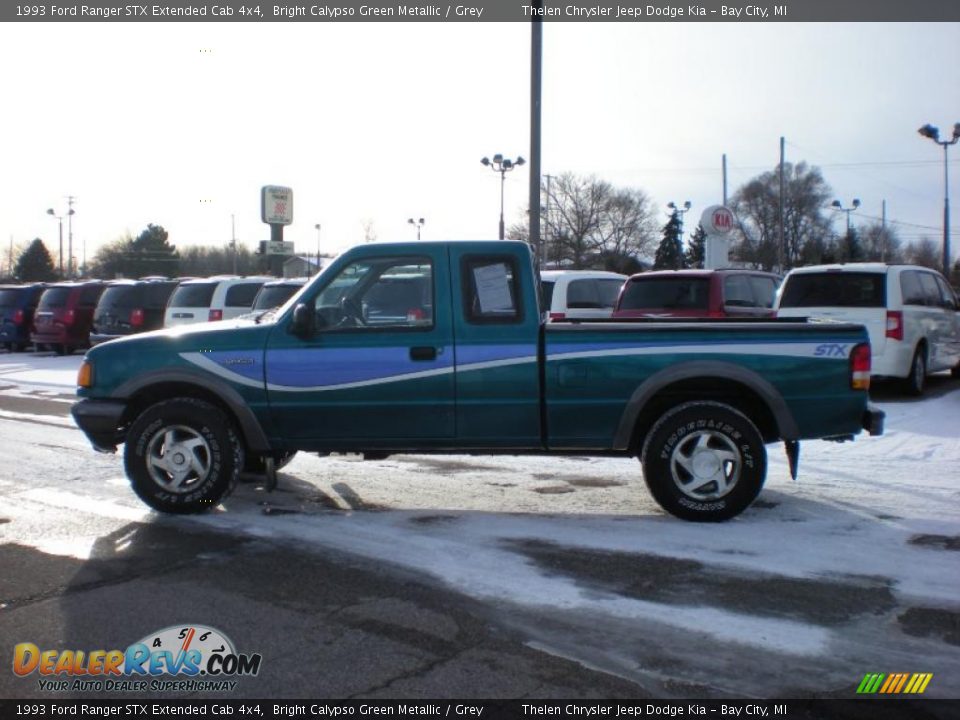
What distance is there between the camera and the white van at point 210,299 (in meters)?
18.6

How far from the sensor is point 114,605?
4.94 meters

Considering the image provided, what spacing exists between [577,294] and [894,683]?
38.4 feet

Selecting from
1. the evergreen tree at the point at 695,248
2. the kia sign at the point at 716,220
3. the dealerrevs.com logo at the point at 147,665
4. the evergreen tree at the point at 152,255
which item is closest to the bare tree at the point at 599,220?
the evergreen tree at the point at 695,248

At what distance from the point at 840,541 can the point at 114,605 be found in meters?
4.32

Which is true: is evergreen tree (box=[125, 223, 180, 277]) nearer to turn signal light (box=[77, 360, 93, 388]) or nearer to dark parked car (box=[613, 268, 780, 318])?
dark parked car (box=[613, 268, 780, 318])

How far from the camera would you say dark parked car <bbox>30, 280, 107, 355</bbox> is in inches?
902

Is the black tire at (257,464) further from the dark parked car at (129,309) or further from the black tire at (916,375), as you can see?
the dark parked car at (129,309)

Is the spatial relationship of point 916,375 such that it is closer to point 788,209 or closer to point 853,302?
point 853,302

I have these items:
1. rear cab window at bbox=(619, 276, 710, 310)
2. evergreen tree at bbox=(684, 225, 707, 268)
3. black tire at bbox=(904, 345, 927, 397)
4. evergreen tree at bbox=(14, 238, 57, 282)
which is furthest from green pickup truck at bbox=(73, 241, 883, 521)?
evergreen tree at bbox=(14, 238, 57, 282)

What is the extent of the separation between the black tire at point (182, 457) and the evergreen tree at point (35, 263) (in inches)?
3196

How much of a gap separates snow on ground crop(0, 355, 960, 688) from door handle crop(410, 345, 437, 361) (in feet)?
3.76

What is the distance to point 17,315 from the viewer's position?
25156 mm
